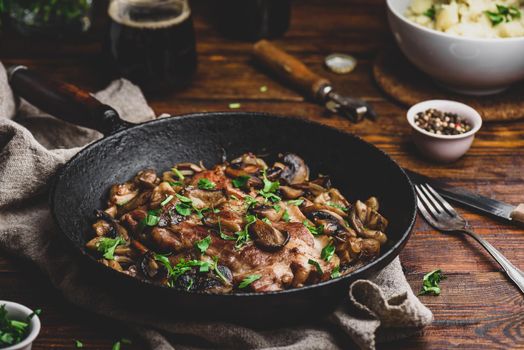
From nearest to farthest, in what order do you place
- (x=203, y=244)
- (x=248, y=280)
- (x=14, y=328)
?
(x=14, y=328), (x=248, y=280), (x=203, y=244)

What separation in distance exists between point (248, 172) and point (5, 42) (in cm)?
225

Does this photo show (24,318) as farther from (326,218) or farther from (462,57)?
(462,57)

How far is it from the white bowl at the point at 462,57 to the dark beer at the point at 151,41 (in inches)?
43.1

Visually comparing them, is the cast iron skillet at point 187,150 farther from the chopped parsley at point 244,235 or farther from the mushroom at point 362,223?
the chopped parsley at point 244,235

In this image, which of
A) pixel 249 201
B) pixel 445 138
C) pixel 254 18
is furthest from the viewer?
pixel 254 18

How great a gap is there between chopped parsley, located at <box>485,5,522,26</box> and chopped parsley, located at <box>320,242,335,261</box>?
5.84ft

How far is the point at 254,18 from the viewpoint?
451cm

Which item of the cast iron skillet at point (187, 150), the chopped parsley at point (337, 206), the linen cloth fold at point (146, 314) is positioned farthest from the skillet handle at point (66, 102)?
the chopped parsley at point (337, 206)

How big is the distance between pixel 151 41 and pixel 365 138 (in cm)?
117

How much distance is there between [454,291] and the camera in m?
2.72

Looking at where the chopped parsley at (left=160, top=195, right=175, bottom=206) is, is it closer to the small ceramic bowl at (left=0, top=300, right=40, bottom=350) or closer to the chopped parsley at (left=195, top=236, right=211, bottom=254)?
the chopped parsley at (left=195, top=236, right=211, bottom=254)

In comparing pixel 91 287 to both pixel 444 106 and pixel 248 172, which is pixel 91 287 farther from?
pixel 444 106

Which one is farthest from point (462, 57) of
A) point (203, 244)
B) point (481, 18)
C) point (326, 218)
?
point (203, 244)

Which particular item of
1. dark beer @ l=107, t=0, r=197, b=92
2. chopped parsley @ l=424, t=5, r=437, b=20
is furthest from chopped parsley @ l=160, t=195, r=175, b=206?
chopped parsley @ l=424, t=5, r=437, b=20
